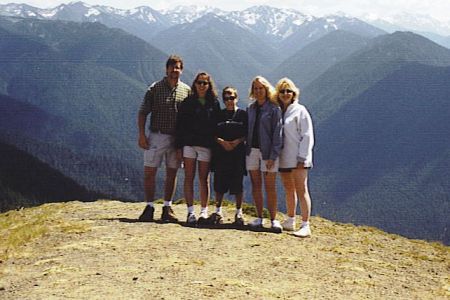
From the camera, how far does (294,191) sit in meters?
12.8

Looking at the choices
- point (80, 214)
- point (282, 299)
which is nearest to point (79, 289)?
point (282, 299)

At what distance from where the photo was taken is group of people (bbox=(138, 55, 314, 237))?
1205 centimetres

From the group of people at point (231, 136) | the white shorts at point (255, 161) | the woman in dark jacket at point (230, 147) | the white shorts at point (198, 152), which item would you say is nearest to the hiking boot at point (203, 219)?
the group of people at point (231, 136)

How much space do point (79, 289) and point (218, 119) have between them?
5419 millimetres

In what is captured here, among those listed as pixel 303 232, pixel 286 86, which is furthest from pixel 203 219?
pixel 286 86

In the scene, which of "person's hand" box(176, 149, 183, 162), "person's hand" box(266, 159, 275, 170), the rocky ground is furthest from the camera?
"person's hand" box(176, 149, 183, 162)

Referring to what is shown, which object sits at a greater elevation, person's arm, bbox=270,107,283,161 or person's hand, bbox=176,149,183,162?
person's arm, bbox=270,107,283,161

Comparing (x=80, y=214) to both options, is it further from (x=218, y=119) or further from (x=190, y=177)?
(x=218, y=119)

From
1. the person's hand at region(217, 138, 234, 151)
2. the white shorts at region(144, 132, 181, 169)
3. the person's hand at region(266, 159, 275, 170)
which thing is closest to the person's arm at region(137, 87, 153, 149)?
the white shorts at region(144, 132, 181, 169)

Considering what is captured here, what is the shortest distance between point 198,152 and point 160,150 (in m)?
0.91

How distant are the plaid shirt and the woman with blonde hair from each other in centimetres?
169

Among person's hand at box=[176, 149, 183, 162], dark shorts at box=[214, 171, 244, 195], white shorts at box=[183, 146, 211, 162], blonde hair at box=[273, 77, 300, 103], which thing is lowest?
dark shorts at box=[214, 171, 244, 195]

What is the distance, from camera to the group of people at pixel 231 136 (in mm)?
12055

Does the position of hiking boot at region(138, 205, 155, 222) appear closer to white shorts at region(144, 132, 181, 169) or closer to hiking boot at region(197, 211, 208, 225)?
hiking boot at region(197, 211, 208, 225)
